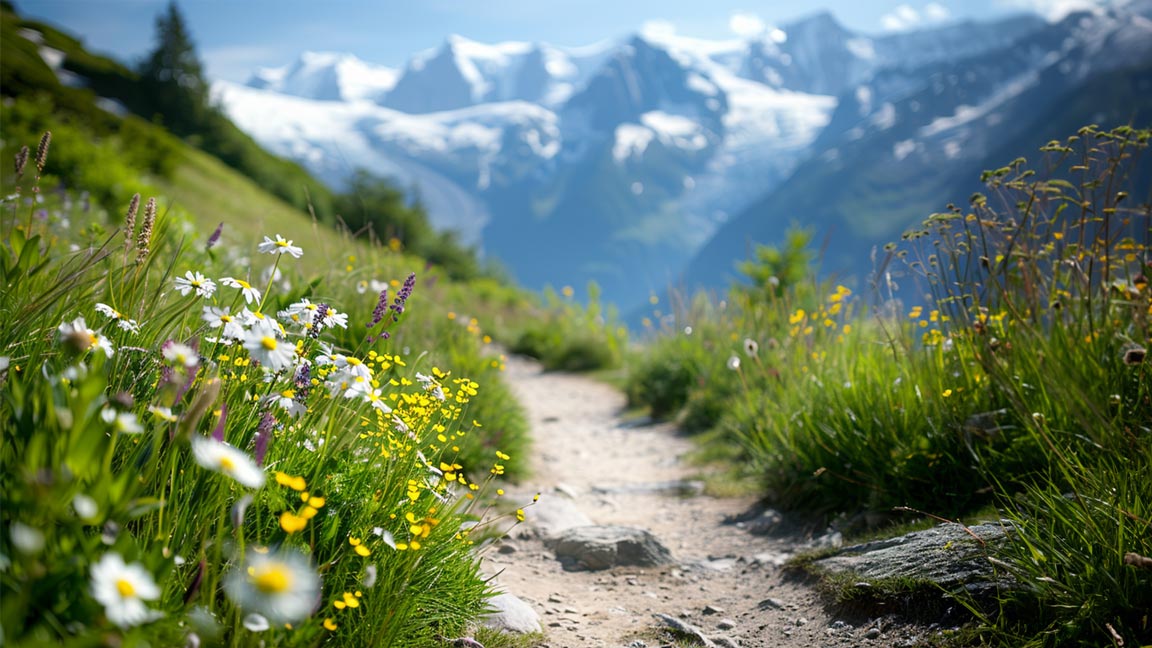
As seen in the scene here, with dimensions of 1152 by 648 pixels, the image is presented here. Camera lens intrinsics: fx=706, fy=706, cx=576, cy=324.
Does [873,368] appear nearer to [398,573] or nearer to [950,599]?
[950,599]

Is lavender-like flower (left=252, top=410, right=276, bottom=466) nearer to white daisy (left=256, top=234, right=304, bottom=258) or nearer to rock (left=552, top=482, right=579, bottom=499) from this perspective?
white daisy (left=256, top=234, right=304, bottom=258)

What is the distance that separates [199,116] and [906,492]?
41461mm

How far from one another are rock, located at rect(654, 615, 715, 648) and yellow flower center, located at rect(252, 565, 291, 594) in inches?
91.9

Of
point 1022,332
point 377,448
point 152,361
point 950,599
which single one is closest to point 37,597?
point 152,361

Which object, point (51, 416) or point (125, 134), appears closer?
point (51, 416)

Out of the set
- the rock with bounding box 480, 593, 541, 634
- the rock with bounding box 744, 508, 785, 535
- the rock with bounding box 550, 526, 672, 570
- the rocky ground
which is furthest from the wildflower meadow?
the rock with bounding box 744, 508, 785, 535

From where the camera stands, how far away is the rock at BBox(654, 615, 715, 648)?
3.04 m

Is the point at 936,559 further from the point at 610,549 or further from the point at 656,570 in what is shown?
the point at 610,549

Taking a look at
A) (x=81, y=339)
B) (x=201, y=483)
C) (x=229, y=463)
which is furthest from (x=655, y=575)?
(x=81, y=339)

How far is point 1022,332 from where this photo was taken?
3781mm

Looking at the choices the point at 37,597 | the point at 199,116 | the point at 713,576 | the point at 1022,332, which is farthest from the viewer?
the point at 199,116

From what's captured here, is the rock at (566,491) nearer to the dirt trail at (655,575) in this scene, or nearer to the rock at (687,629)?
the dirt trail at (655,575)

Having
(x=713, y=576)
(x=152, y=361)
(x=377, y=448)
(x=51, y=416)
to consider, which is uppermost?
(x=51, y=416)

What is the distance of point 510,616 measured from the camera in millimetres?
2932
